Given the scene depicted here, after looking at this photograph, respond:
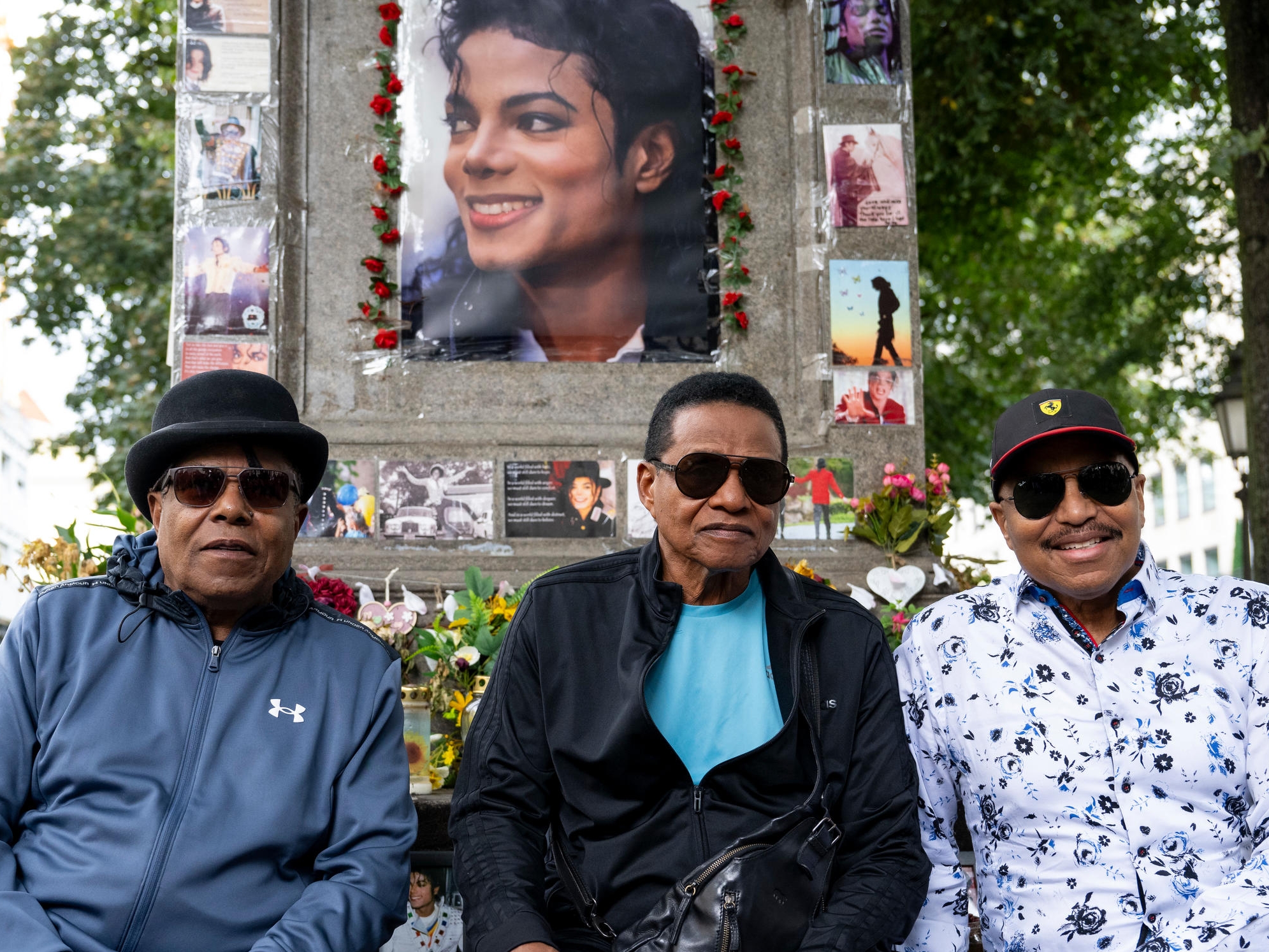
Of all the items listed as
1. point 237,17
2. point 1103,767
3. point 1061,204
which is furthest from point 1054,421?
point 1061,204

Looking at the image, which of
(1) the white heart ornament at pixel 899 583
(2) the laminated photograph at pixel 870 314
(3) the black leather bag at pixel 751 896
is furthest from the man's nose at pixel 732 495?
(2) the laminated photograph at pixel 870 314

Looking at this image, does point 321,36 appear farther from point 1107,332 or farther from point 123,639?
point 1107,332

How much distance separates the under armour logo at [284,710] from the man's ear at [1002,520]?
6.14 ft

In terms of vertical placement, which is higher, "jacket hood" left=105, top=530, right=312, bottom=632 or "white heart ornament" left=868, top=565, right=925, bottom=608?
"jacket hood" left=105, top=530, right=312, bottom=632

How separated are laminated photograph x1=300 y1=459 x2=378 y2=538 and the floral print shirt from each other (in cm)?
326

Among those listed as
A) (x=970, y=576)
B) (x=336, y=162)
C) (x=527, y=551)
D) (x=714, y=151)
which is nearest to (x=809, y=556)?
(x=970, y=576)

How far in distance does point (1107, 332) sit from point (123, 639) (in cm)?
1148

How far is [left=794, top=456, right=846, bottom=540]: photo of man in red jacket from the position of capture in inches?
230

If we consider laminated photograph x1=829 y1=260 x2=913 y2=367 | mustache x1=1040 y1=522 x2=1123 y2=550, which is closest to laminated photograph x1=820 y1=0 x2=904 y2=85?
laminated photograph x1=829 y1=260 x2=913 y2=367

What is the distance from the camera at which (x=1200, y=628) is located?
3.01 m

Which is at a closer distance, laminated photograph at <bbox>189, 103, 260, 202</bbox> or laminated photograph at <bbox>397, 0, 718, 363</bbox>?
laminated photograph at <bbox>189, 103, 260, 202</bbox>

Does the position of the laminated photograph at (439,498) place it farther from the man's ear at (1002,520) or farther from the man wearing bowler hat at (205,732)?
the man's ear at (1002,520)

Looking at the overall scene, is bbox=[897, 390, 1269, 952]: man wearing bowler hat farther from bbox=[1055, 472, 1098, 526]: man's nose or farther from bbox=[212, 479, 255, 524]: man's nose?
bbox=[212, 479, 255, 524]: man's nose

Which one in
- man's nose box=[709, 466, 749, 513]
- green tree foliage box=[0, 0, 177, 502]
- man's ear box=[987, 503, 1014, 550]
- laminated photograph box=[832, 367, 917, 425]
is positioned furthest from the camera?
green tree foliage box=[0, 0, 177, 502]
